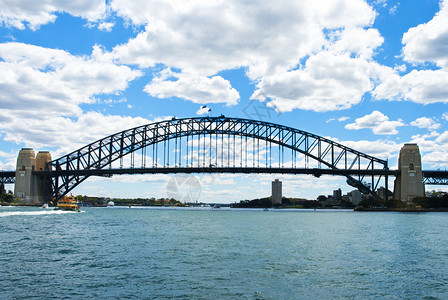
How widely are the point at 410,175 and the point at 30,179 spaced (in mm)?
84569

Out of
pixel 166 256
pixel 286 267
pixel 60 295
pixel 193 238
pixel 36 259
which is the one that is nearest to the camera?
pixel 60 295

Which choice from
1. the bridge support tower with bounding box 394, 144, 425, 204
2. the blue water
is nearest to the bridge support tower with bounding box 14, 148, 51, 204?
the blue water

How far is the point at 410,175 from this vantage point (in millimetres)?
99750

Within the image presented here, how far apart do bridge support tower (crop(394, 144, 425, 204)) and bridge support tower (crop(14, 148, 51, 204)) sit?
80.4m

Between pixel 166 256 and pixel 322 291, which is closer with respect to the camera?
pixel 322 291

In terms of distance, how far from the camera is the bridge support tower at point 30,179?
10456cm

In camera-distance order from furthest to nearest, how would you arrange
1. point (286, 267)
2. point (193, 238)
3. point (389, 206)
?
point (389, 206) → point (193, 238) → point (286, 267)

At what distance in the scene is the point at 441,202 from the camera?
10525 cm

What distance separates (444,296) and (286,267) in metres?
7.09

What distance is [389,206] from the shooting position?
10094cm

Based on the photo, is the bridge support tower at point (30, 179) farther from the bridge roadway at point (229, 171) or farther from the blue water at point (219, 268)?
the blue water at point (219, 268)

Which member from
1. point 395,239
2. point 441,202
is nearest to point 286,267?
Result: point 395,239

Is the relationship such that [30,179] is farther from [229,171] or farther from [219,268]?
[219,268]

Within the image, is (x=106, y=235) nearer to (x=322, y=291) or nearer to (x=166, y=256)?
(x=166, y=256)
